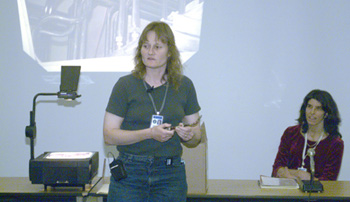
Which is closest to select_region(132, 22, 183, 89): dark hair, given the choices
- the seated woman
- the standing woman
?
the standing woman

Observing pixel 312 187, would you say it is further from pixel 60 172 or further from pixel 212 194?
pixel 60 172

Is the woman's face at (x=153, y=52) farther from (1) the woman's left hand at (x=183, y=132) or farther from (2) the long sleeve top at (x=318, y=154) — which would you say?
(2) the long sleeve top at (x=318, y=154)

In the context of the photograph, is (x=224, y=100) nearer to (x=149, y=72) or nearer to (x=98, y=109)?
(x=98, y=109)

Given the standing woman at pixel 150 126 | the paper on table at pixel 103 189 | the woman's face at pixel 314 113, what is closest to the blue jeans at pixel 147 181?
the standing woman at pixel 150 126

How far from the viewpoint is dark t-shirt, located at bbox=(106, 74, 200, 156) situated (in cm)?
189

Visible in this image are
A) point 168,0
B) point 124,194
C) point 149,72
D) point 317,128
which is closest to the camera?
point 124,194

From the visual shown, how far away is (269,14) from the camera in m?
3.84

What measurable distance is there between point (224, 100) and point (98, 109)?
1141 mm

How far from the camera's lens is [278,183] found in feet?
8.66

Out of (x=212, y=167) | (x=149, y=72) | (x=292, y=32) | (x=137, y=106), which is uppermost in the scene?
(x=292, y=32)

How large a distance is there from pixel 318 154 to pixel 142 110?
1.60m

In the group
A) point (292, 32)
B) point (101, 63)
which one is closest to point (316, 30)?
point (292, 32)

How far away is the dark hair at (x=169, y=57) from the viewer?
198cm

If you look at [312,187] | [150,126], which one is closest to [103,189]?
[150,126]
